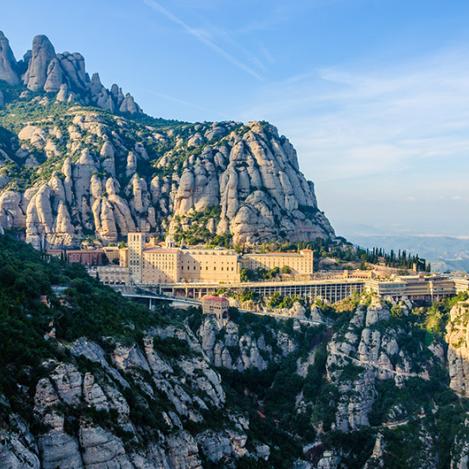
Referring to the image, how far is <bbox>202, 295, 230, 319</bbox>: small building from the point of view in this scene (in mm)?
105188

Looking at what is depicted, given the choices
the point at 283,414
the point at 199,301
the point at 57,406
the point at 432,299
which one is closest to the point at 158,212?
the point at 199,301

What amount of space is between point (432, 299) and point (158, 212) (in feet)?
218

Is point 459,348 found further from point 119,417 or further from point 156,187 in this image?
point 156,187

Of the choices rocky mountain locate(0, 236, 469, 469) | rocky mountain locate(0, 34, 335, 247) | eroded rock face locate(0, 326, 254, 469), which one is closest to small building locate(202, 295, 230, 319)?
rocky mountain locate(0, 236, 469, 469)

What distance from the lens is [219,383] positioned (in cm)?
7262

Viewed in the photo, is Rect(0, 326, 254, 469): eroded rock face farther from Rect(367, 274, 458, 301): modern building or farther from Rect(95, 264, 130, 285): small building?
Rect(95, 264, 130, 285): small building

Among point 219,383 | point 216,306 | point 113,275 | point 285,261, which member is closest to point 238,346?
point 216,306

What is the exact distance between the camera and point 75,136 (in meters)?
172

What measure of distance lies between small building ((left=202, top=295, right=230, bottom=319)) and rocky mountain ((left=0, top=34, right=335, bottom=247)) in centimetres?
3546

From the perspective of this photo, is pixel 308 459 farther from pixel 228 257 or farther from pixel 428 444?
pixel 228 257

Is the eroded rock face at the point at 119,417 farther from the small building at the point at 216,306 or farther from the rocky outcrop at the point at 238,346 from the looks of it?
the small building at the point at 216,306

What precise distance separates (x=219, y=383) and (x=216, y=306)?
33.4 m

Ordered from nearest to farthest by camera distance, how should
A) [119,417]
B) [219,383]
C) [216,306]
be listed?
1. [119,417]
2. [219,383]
3. [216,306]

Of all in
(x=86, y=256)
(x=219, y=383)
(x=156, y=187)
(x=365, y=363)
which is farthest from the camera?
(x=156, y=187)
